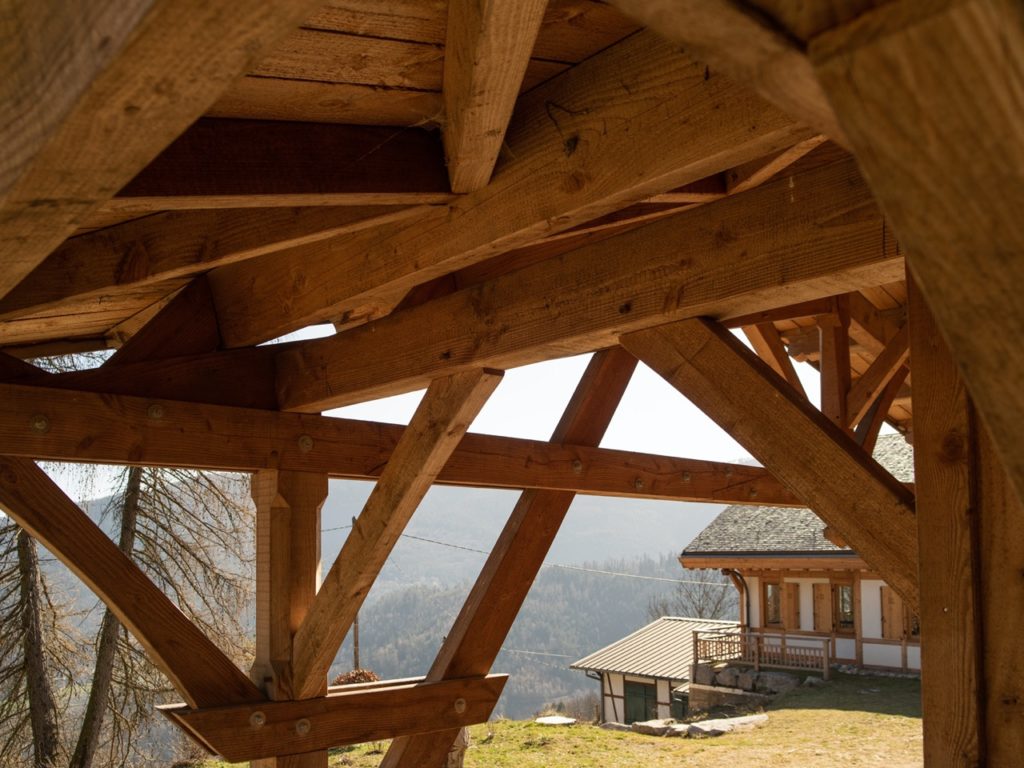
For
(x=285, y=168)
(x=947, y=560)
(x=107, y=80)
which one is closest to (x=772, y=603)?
(x=947, y=560)

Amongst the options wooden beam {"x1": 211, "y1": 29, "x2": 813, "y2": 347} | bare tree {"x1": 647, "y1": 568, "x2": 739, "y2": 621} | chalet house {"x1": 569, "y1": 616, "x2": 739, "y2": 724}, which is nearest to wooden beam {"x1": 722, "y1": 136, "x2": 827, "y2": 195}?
wooden beam {"x1": 211, "y1": 29, "x2": 813, "y2": 347}

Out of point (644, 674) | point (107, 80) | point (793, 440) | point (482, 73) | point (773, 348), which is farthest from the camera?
point (644, 674)

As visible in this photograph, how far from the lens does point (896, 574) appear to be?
2018 millimetres

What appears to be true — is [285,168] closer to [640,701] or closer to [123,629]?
[123,629]

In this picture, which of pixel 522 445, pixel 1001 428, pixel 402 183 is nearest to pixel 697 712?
pixel 522 445

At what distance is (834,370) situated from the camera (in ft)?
21.1

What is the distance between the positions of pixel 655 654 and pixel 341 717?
25.0 m

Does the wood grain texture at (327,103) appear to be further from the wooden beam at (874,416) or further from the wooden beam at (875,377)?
the wooden beam at (874,416)

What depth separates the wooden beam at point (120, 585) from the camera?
3154mm

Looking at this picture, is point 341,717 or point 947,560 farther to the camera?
point 341,717

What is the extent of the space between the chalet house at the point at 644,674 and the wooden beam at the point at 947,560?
22.7 m

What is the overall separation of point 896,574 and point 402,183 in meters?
1.23

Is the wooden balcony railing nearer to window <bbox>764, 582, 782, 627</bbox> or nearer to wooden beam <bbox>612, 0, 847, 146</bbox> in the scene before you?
window <bbox>764, 582, 782, 627</bbox>

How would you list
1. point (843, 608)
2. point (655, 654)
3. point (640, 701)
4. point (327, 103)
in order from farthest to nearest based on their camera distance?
point (655, 654) < point (640, 701) < point (843, 608) < point (327, 103)
